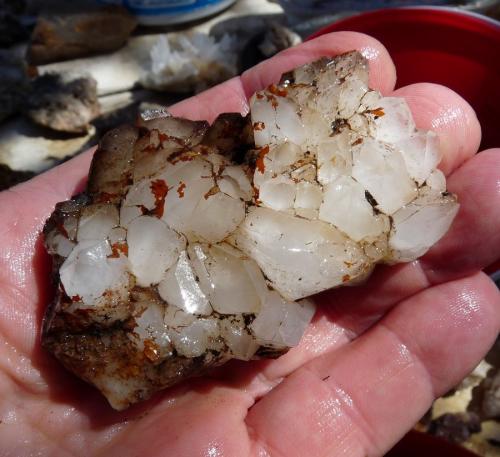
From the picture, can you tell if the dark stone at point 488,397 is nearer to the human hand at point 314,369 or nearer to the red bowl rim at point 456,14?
the human hand at point 314,369

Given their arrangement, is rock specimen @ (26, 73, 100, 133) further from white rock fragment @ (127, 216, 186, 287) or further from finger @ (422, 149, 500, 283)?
finger @ (422, 149, 500, 283)

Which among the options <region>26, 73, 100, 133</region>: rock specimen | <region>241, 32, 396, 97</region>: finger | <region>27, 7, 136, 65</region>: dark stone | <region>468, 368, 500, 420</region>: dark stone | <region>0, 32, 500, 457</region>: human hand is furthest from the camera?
<region>27, 7, 136, 65</region>: dark stone

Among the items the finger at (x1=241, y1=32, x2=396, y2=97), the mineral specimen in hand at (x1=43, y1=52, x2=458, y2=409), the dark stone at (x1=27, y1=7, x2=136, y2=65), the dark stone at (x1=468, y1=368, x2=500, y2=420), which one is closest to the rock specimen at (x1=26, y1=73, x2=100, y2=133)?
the dark stone at (x1=27, y1=7, x2=136, y2=65)

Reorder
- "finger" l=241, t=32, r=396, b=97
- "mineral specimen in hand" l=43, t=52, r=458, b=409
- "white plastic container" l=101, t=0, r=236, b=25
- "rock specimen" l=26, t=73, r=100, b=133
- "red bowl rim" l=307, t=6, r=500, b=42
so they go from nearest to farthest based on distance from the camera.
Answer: "mineral specimen in hand" l=43, t=52, r=458, b=409 → "finger" l=241, t=32, r=396, b=97 → "red bowl rim" l=307, t=6, r=500, b=42 → "rock specimen" l=26, t=73, r=100, b=133 → "white plastic container" l=101, t=0, r=236, b=25

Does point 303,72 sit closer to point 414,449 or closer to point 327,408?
point 327,408

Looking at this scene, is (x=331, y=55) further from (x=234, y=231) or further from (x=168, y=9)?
(x=168, y=9)

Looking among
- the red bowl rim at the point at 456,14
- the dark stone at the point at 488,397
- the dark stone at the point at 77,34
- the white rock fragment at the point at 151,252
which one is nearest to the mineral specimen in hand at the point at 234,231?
the white rock fragment at the point at 151,252

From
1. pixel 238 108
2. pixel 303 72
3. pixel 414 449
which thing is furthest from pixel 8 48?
pixel 414 449
